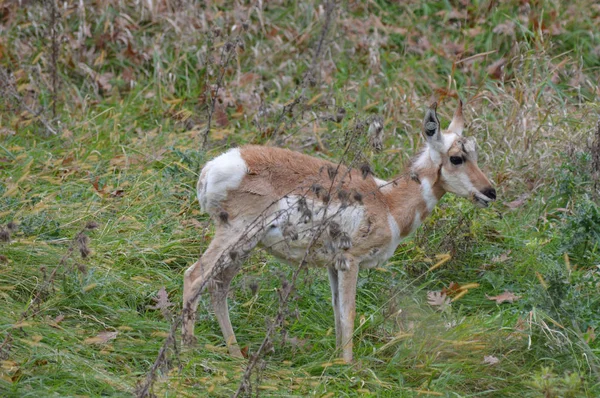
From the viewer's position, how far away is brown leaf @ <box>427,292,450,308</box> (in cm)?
542

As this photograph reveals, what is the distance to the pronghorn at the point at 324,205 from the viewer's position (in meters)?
5.23

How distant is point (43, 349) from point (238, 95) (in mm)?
4426

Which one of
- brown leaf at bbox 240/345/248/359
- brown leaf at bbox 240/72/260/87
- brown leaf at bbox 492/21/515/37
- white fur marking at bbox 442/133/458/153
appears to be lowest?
brown leaf at bbox 492/21/515/37

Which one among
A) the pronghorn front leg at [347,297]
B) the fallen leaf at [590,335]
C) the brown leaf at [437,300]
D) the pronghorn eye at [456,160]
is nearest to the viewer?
the fallen leaf at [590,335]

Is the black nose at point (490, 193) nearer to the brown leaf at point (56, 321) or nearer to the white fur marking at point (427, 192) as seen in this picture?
the white fur marking at point (427, 192)

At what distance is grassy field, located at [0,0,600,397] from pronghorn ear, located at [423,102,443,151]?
0.49 metres

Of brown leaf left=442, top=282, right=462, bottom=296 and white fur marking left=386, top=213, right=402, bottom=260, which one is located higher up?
white fur marking left=386, top=213, right=402, bottom=260

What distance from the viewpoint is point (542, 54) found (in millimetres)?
8344

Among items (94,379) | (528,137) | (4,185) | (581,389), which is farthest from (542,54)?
(94,379)

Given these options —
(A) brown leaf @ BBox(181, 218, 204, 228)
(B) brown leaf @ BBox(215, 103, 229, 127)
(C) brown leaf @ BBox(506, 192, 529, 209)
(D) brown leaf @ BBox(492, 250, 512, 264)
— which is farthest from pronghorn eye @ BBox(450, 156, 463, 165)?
(B) brown leaf @ BBox(215, 103, 229, 127)

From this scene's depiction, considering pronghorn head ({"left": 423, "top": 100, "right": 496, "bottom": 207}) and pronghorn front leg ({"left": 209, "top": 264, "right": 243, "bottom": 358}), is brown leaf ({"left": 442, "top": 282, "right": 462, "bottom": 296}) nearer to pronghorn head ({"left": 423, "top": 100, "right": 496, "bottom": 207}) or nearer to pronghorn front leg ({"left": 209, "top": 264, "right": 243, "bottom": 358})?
pronghorn head ({"left": 423, "top": 100, "right": 496, "bottom": 207})

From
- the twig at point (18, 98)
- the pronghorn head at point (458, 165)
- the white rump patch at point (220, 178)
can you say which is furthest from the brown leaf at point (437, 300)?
the twig at point (18, 98)

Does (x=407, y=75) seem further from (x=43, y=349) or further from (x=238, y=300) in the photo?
(x=43, y=349)

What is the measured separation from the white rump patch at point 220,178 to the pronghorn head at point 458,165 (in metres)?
1.18
